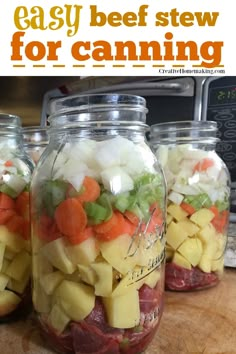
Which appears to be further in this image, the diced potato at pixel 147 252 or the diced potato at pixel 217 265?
the diced potato at pixel 217 265

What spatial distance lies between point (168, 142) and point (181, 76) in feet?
1.13

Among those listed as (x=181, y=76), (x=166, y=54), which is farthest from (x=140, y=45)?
(x=181, y=76)

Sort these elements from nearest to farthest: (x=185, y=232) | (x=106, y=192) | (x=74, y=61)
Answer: (x=106, y=192) → (x=185, y=232) → (x=74, y=61)

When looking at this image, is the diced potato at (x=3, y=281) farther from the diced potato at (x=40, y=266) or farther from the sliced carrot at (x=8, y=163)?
the sliced carrot at (x=8, y=163)

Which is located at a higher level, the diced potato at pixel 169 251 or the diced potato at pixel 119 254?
the diced potato at pixel 119 254

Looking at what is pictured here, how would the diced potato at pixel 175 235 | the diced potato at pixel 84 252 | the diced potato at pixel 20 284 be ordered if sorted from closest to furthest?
the diced potato at pixel 84 252 < the diced potato at pixel 20 284 < the diced potato at pixel 175 235

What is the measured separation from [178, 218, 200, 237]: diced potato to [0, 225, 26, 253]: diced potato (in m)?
0.30

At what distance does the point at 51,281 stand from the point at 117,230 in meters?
0.11

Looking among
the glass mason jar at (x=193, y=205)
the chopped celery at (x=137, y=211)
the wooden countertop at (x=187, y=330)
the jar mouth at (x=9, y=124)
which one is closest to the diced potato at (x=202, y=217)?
the glass mason jar at (x=193, y=205)

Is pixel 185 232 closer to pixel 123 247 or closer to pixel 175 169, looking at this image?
pixel 175 169

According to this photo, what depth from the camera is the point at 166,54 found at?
1131 millimetres

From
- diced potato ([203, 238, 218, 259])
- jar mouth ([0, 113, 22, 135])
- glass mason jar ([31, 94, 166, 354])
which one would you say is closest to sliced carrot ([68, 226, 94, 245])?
glass mason jar ([31, 94, 166, 354])

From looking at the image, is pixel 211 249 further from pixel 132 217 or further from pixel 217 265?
pixel 132 217

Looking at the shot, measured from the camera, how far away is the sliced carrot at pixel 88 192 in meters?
0.45
